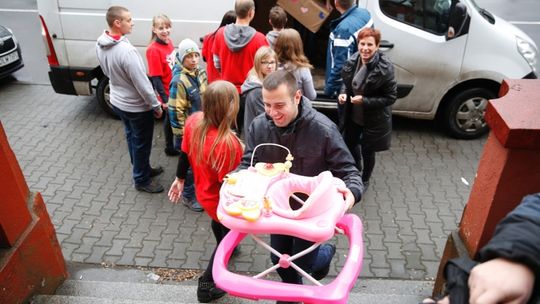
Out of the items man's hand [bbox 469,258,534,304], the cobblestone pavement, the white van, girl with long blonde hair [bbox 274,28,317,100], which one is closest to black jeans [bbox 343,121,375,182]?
the cobblestone pavement

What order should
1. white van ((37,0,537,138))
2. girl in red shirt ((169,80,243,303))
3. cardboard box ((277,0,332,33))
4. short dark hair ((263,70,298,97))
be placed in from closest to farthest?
short dark hair ((263,70,298,97)) → girl in red shirt ((169,80,243,303)) → white van ((37,0,537,138)) → cardboard box ((277,0,332,33))

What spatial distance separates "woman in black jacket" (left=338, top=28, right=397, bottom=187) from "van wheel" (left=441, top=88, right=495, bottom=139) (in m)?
1.84

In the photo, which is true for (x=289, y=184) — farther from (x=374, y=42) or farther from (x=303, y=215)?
(x=374, y=42)

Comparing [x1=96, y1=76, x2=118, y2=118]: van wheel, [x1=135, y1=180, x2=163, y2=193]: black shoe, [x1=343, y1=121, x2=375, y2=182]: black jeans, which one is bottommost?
[x1=135, y1=180, x2=163, y2=193]: black shoe

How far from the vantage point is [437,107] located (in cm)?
591

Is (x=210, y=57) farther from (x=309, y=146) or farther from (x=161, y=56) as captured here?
(x=309, y=146)

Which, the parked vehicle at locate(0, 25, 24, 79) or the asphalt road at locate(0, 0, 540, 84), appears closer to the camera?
the parked vehicle at locate(0, 25, 24, 79)

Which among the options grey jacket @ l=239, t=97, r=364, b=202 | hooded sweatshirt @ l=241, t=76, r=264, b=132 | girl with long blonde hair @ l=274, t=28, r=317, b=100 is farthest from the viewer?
girl with long blonde hair @ l=274, t=28, r=317, b=100

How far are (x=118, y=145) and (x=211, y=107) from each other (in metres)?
3.30

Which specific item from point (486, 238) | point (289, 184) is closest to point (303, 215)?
point (289, 184)

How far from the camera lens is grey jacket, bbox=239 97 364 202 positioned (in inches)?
105

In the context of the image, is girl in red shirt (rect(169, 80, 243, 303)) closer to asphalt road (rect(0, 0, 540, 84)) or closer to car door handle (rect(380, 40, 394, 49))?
car door handle (rect(380, 40, 394, 49))

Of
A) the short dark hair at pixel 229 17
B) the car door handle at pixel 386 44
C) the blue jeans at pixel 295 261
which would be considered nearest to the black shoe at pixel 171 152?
the short dark hair at pixel 229 17

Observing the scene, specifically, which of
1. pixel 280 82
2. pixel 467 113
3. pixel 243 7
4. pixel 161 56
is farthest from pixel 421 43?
pixel 280 82
